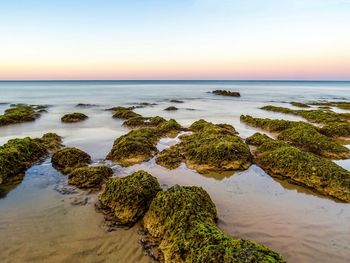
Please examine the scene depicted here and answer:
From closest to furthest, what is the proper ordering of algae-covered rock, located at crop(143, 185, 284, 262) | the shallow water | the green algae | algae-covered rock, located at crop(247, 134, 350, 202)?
algae-covered rock, located at crop(143, 185, 284, 262), the shallow water, algae-covered rock, located at crop(247, 134, 350, 202), the green algae

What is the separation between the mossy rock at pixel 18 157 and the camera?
7234 millimetres

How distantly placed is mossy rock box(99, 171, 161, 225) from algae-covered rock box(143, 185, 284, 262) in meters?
0.25

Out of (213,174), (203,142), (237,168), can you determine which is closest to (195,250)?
(213,174)

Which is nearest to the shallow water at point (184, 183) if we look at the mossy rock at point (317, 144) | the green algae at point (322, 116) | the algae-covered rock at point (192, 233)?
the algae-covered rock at point (192, 233)

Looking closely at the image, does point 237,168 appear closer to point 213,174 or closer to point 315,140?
point 213,174

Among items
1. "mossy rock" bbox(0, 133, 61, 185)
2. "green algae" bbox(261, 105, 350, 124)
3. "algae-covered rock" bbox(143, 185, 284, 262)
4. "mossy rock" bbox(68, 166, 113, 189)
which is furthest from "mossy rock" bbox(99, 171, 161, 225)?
"green algae" bbox(261, 105, 350, 124)

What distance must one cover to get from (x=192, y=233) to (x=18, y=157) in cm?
608

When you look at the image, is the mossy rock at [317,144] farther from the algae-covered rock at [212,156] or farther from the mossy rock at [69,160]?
the mossy rock at [69,160]

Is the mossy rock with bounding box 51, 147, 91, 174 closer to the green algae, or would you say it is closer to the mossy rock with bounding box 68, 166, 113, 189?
the mossy rock with bounding box 68, 166, 113, 189

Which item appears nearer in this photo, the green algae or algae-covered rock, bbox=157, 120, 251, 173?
algae-covered rock, bbox=157, 120, 251, 173

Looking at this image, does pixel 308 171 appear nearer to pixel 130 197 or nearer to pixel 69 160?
pixel 130 197

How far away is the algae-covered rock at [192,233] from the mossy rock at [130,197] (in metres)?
0.25

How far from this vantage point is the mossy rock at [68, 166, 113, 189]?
680 centimetres

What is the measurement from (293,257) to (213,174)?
11.7 ft
